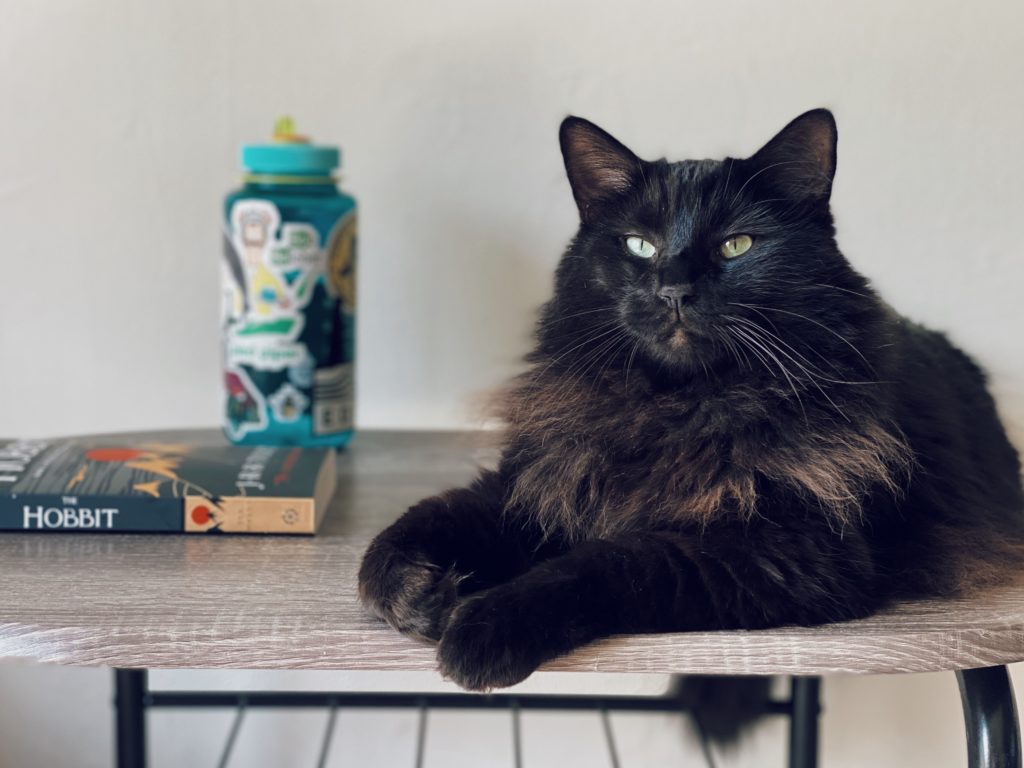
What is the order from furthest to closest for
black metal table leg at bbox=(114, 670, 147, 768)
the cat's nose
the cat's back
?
black metal table leg at bbox=(114, 670, 147, 768) < the cat's back < the cat's nose

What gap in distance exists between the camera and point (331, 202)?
1115mm

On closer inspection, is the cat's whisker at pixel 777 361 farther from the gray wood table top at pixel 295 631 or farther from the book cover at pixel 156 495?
the book cover at pixel 156 495

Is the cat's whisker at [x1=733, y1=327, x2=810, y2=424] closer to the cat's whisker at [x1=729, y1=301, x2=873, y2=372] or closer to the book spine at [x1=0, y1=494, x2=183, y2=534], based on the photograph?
the cat's whisker at [x1=729, y1=301, x2=873, y2=372]

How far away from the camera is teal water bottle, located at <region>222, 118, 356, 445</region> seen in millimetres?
1095

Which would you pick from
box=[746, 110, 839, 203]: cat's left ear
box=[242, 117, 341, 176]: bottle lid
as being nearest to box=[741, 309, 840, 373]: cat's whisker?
box=[746, 110, 839, 203]: cat's left ear

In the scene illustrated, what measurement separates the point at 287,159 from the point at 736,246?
0.51m

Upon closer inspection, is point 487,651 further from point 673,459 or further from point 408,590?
point 673,459

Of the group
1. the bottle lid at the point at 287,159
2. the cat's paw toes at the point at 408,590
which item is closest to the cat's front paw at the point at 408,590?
the cat's paw toes at the point at 408,590

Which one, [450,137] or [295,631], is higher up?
[450,137]

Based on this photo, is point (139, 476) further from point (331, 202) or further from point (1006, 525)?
point (1006, 525)

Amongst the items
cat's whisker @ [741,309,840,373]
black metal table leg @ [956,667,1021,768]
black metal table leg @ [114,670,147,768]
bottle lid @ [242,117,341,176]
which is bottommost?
black metal table leg @ [114,670,147,768]

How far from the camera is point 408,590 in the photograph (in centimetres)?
71

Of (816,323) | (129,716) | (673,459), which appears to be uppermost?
(816,323)

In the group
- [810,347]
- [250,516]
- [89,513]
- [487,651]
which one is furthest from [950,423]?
[89,513]
